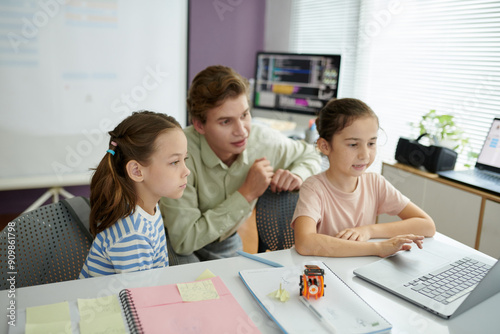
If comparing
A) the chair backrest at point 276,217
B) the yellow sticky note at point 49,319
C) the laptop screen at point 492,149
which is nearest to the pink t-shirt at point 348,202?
the chair backrest at point 276,217

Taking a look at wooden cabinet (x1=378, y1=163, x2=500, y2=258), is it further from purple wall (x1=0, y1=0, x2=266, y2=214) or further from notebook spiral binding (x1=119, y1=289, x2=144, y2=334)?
purple wall (x1=0, y1=0, x2=266, y2=214)

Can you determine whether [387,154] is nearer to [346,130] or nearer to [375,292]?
[346,130]

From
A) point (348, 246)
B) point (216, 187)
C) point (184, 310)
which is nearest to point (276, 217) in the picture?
point (216, 187)

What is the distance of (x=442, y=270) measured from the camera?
3.67 feet

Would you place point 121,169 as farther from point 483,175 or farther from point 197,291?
point 483,175

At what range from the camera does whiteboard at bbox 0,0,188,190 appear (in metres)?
2.99

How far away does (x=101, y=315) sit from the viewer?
0.85 metres

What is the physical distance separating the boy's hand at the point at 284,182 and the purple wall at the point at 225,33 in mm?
2602

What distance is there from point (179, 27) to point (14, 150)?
1593 millimetres

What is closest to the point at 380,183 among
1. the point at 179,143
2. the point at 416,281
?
the point at 416,281

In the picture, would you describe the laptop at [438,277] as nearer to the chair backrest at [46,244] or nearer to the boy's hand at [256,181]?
the boy's hand at [256,181]

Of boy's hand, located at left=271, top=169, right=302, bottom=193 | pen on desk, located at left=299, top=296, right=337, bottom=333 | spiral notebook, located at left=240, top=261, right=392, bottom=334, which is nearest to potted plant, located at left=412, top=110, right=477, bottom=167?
Answer: boy's hand, located at left=271, top=169, right=302, bottom=193

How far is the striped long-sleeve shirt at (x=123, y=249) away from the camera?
110cm

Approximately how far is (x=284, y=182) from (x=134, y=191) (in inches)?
22.1
